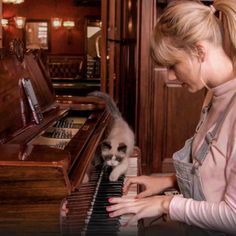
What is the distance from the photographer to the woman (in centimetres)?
129

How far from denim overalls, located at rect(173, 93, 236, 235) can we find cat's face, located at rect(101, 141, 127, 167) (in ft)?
0.97

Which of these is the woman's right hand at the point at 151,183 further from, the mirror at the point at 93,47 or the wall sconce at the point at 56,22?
the wall sconce at the point at 56,22

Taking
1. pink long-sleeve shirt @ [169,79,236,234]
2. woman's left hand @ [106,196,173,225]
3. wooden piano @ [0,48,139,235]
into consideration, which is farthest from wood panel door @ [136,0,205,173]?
woman's left hand @ [106,196,173,225]

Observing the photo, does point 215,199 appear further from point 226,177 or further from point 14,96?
point 14,96

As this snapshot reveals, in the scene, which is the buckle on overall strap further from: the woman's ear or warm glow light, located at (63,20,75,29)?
warm glow light, located at (63,20,75,29)

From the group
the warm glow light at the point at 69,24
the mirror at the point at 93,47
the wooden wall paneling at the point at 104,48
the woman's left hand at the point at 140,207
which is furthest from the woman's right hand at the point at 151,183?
the warm glow light at the point at 69,24

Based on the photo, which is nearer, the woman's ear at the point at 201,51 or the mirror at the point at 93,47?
the woman's ear at the point at 201,51

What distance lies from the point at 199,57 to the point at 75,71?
14238 mm

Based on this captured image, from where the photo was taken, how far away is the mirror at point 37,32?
52.1ft

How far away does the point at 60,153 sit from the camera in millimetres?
1090

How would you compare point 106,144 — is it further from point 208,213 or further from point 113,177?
point 208,213

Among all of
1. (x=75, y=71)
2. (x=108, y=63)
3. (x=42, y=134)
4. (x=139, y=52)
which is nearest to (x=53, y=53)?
(x=75, y=71)

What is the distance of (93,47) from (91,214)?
47.3 feet

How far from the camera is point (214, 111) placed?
59.4 inches
